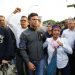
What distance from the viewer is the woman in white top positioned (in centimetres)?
815

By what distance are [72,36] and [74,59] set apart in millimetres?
575

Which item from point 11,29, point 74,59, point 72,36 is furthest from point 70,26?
point 11,29

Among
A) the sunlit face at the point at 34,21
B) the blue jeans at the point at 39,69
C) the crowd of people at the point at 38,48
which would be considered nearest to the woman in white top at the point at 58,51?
the crowd of people at the point at 38,48

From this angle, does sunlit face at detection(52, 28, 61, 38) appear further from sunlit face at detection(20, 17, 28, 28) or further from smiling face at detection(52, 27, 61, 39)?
sunlit face at detection(20, 17, 28, 28)

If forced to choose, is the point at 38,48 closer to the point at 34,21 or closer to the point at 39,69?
the point at 39,69

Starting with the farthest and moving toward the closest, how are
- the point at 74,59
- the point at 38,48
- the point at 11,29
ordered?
1. the point at 11,29
2. the point at 74,59
3. the point at 38,48

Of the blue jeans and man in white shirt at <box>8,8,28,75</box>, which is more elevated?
man in white shirt at <box>8,8,28,75</box>

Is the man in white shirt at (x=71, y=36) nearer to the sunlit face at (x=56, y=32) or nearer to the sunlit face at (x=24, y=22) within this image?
the sunlit face at (x=56, y=32)

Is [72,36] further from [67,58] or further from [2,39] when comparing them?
[2,39]

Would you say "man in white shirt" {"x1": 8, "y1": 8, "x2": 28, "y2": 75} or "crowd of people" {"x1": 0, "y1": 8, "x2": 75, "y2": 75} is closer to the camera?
"crowd of people" {"x1": 0, "y1": 8, "x2": 75, "y2": 75}

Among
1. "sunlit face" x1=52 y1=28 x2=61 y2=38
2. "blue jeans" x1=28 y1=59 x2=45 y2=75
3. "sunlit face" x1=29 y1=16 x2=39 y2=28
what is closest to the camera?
"sunlit face" x1=29 y1=16 x2=39 y2=28

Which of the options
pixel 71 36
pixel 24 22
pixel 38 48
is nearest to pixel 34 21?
pixel 38 48

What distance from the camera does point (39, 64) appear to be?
8016 mm

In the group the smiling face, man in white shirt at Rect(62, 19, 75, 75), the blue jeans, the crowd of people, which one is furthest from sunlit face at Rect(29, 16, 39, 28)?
man in white shirt at Rect(62, 19, 75, 75)
